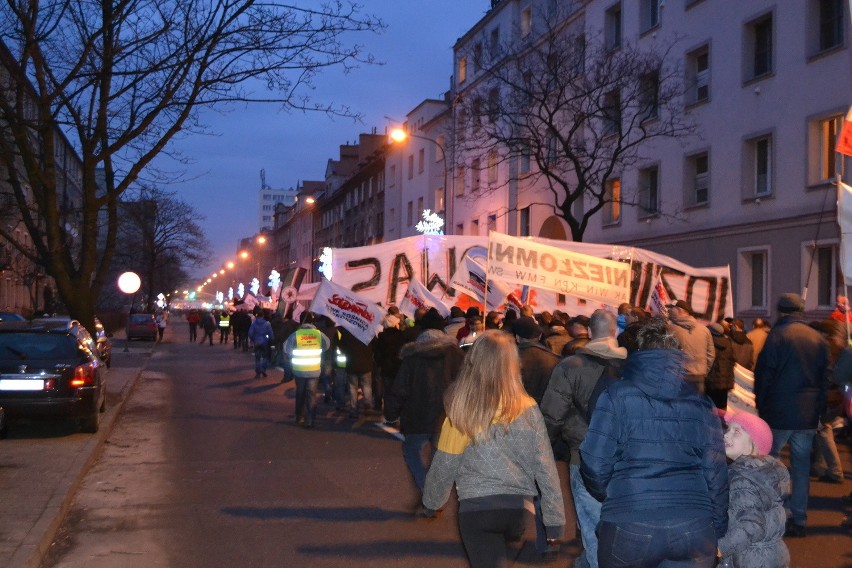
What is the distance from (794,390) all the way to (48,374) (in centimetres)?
948

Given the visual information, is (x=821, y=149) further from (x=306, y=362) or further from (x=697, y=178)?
(x=306, y=362)

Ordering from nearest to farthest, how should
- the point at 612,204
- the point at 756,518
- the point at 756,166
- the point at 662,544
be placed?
the point at 662,544
the point at 756,518
the point at 756,166
the point at 612,204

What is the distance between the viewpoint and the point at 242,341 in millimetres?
40781

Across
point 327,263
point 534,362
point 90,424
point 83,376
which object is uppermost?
point 327,263

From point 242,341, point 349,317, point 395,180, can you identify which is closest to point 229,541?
point 349,317

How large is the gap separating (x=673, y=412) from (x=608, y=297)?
33.1 feet

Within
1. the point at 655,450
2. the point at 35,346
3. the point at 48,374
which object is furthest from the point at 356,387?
the point at 655,450

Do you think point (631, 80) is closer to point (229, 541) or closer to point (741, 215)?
point (741, 215)

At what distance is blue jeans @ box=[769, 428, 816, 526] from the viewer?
7.61 meters

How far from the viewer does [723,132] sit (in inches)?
978

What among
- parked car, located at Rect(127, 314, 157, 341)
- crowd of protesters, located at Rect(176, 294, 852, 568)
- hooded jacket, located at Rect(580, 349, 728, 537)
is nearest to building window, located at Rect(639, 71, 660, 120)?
crowd of protesters, located at Rect(176, 294, 852, 568)

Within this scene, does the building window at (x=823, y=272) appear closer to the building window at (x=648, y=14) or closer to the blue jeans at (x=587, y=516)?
the building window at (x=648, y=14)

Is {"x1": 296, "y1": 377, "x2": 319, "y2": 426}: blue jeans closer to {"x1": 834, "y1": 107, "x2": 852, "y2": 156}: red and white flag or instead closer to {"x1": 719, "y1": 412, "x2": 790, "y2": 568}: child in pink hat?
{"x1": 834, "y1": 107, "x2": 852, "y2": 156}: red and white flag

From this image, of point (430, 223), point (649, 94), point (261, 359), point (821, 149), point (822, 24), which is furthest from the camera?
point (430, 223)
